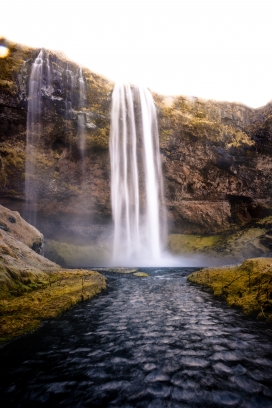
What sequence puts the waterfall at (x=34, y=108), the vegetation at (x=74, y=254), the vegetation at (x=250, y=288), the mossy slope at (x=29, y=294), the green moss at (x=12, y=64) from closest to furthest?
the mossy slope at (x=29, y=294), the vegetation at (x=250, y=288), the green moss at (x=12, y=64), the waterfall at (x=34, y=108), the vegetation at (x=74, y=254)

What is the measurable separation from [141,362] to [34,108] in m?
32.4

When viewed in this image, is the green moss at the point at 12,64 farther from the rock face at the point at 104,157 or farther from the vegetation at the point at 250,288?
the vegetation at the point at 250,288

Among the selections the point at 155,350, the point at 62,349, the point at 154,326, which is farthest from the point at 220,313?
the point at 62,349

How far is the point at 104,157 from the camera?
113ft

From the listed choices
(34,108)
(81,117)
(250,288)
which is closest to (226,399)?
(250,288)

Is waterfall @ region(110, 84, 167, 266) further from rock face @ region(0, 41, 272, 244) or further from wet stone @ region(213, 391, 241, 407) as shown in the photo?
wet stone @ region(213, 391, 241, 407)

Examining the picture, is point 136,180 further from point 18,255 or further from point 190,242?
point 18,255

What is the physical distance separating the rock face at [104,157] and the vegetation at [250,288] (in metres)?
26.8

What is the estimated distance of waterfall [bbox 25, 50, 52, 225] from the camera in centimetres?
2881

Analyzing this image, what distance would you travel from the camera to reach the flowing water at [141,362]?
3.78m

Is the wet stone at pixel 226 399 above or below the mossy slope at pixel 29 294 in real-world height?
below

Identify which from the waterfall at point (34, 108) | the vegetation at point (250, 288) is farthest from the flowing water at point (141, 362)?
the waterfall at point (34, 108)

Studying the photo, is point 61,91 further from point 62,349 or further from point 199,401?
point 199,401

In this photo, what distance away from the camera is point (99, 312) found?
8.79 meters
